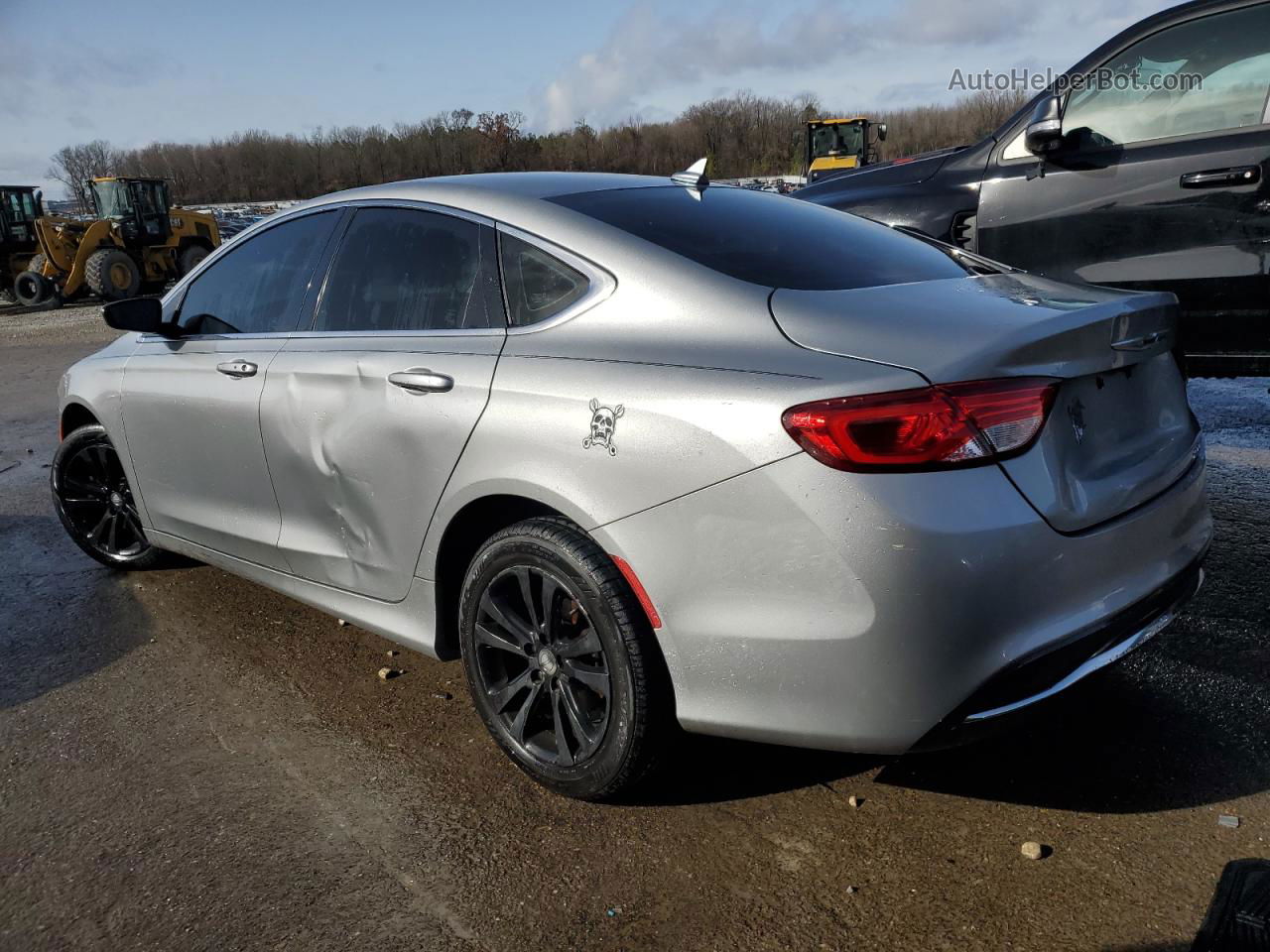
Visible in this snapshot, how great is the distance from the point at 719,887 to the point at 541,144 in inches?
2807

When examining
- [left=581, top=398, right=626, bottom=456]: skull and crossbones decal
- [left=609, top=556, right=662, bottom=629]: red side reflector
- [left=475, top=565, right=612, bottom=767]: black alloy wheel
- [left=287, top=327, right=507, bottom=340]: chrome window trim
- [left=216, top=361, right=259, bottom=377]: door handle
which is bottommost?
[left=475, top=565, right=612, bottom=767]: black alloy wheel

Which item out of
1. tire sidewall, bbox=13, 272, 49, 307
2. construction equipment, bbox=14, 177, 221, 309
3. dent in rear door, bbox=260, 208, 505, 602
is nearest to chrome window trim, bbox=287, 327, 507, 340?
dent in rear door, bbox=260, 208, 505, 602

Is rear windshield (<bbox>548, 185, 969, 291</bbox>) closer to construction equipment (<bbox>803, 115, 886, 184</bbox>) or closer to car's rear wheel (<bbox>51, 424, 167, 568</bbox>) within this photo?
car's rear wheel (<bbox>51, 424, 167, 568</bbox>)

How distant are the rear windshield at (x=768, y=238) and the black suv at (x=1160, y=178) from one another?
1.93 m

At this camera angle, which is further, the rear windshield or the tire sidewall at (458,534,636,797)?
the rear windshield

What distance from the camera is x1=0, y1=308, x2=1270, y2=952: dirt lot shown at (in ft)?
7.51

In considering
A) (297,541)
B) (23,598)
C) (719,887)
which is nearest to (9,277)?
(23,598)

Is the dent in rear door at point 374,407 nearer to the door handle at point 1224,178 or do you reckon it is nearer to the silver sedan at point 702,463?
the silver sedan at point 702,463

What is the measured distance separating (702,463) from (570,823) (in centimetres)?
104

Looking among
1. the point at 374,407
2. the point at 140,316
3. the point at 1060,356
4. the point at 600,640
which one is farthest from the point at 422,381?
the point at 140,316

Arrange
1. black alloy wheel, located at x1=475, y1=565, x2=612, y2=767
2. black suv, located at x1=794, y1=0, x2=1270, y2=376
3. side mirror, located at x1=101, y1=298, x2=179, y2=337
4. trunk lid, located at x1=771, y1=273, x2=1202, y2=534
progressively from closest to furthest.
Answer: trunk lid, located at x1=771, y1=273, x2=1202, y2=534 < black alloy wheel, located at x1=475, y1=565, x2=612, y2=767 < side mirror, located at x1=101, y1=298, x2=179, y2=337 < black suv, located at x1=794, y1=0, x2=1270, y2=376

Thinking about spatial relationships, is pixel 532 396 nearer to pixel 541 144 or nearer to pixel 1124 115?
pixel 1124 115

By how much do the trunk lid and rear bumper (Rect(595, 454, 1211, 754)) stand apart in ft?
0.32

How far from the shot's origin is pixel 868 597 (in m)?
2.12
